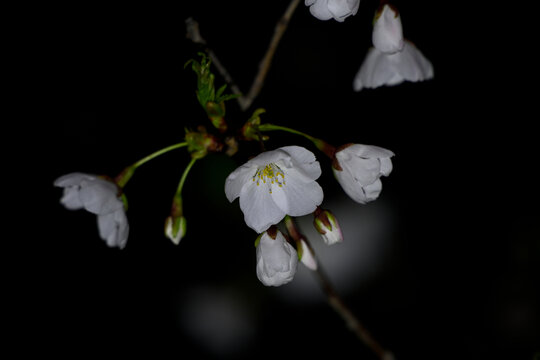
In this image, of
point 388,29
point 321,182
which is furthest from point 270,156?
point 321,182

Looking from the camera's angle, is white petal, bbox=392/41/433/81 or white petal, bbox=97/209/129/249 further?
white petal, bbox=392/41/433/81

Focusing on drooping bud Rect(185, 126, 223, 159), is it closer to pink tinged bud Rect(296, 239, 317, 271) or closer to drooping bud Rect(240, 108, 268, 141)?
drooping bud Rect(240, 108, 268, 141)

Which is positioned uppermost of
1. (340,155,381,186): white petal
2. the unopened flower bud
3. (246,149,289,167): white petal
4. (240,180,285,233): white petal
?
(246,149,289,167): white petal

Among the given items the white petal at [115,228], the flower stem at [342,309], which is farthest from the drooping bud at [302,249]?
the white petal at [115,228]

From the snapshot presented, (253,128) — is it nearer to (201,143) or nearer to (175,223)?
(201,143)

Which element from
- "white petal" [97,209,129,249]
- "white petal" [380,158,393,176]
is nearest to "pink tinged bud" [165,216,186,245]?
"white petal" [97,209,129,249]

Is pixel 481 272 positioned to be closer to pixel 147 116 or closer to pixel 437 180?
pixel 437 180
